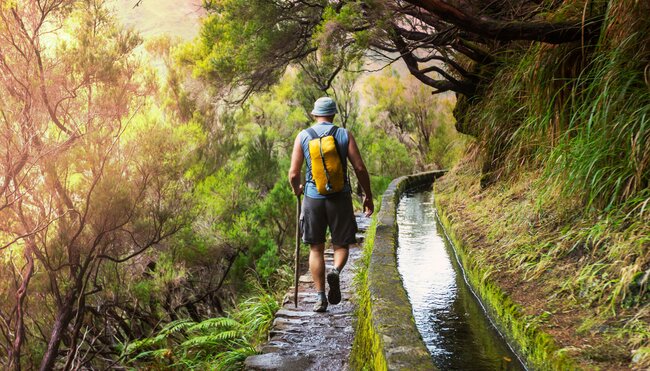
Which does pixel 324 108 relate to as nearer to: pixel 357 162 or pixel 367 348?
pixel 357 162

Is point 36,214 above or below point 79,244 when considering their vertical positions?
above

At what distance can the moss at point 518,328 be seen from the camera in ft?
10.4

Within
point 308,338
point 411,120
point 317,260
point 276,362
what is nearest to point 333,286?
point 317,260

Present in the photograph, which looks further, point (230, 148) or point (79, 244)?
point (230, 148)

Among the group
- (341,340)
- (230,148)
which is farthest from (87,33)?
(341,340)

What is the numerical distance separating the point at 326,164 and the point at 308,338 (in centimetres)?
150

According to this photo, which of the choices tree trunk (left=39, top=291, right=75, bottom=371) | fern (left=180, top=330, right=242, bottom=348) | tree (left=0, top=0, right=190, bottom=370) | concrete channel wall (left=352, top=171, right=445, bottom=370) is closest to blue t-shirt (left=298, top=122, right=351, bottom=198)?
concrete channel wall (left=352, top=171, right=445, bottom=370)

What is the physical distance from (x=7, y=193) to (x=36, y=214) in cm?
110

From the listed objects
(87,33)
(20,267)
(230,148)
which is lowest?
(20,267)

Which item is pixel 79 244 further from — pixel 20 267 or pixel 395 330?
pixel 395 330

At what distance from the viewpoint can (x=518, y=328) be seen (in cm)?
383

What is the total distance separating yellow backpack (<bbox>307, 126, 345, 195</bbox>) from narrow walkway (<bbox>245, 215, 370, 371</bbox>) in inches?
48.4

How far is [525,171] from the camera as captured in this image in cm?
691

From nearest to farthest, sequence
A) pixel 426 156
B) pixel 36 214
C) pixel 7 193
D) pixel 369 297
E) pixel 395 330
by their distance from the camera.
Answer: pixel 395 330 → pixel 369 297 → pixel 7 193 → pixel 36 214 → pixel 426 156
